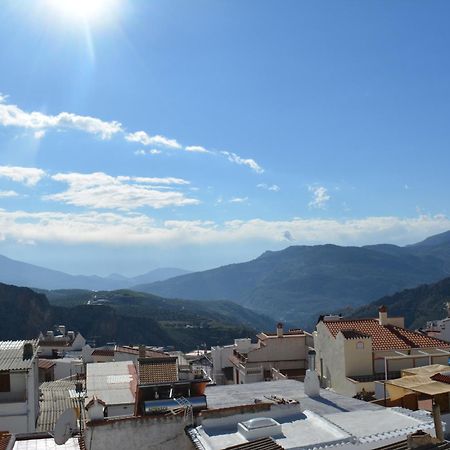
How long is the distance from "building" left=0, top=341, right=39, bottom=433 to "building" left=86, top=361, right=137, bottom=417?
2627 millimetres

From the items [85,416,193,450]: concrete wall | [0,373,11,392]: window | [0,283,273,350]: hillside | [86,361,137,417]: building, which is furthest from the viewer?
[0,283,273,350]: hillside

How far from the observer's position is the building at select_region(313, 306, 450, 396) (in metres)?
34.4

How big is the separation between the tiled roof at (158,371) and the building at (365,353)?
15.8 meters

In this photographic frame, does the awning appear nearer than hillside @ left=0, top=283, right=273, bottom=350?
Yes

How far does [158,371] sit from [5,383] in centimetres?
1017

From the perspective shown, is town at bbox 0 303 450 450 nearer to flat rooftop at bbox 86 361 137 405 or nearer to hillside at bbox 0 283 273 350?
flat rooftop at bbox 86 361 137 405

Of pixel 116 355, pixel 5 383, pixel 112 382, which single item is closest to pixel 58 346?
pixel 116 355

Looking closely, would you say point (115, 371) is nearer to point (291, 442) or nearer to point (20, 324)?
point (291, 442)

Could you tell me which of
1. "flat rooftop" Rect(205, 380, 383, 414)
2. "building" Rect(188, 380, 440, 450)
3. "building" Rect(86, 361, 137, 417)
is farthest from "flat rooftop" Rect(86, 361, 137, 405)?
"building" Rect(188, 380, 440, 450)

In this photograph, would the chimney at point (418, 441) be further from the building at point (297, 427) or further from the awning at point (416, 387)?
the awning at point (416, 387)

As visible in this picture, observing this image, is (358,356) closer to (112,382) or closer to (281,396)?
(112,382)

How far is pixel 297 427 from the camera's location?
1578cm

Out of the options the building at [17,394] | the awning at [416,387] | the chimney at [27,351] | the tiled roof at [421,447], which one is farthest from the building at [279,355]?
the tiled roof at [421,447]

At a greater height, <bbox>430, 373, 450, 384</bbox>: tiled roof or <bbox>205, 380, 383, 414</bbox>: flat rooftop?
<bbox>430, 373, 450, 384</bbox>: tiled roof
